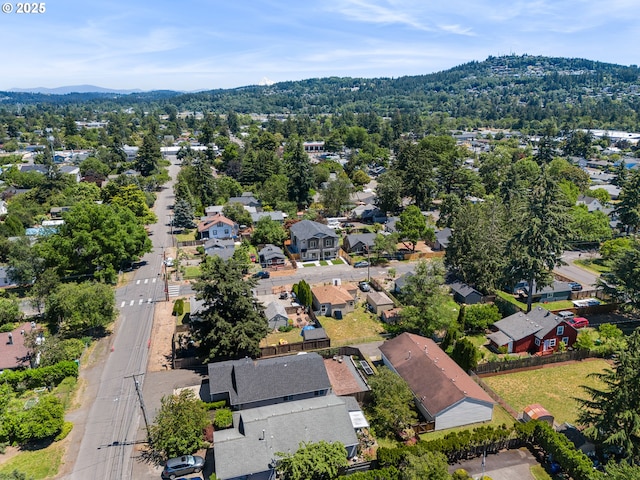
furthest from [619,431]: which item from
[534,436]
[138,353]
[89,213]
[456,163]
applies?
[456,163]

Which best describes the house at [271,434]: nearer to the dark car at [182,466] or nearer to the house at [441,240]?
the dark car at [182,466]

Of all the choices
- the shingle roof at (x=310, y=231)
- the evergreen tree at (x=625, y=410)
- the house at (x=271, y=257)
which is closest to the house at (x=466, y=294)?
the shingle roof at (x=310, y=231)

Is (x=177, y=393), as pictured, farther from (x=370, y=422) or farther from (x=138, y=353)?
(x=370, y=422)

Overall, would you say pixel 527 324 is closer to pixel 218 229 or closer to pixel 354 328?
pixel 354 328

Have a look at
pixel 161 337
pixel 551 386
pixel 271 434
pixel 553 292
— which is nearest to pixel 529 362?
pixel 551 386

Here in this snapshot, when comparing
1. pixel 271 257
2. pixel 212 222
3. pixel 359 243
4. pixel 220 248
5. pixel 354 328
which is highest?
pixel 212 222

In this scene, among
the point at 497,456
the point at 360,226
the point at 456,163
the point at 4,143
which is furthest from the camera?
the point at 4,143

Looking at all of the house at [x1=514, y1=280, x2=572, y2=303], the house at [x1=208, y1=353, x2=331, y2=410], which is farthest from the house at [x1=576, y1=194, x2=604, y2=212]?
the house at [x1=208, y1=353, x2=331, y2=410]
